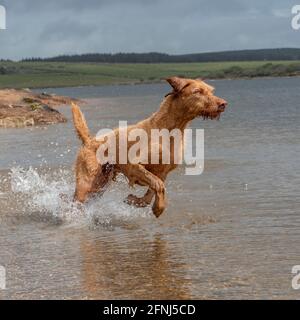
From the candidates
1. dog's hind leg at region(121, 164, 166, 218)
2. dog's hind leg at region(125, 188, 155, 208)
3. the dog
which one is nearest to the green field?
the dog

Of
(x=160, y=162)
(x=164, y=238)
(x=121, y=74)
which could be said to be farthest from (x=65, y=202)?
(x=121, y=74)

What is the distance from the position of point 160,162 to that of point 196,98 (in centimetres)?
99

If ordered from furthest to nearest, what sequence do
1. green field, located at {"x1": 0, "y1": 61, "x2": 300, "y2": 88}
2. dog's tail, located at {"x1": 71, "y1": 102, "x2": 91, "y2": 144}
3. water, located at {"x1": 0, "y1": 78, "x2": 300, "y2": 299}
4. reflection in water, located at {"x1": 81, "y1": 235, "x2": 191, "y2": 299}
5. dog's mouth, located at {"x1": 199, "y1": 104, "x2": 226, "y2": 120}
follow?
green field, located at {"x1": 0, "y1": 61, "x2": 300, "y2": 88} → dog's tail, located at {"x1": 71, "y1": 102, "x2": 91, "y2": 144} → dog's mouth, located at {"x1": 199, "y1": 104, "x2": 226, "y2": 120} → water, located at {"x1": 0, "y1": 78, "x2": 300, "y2": 299} → reflection in water, located at {"x1": 81, "y1": 235, "x2": 191, "y2": 299}

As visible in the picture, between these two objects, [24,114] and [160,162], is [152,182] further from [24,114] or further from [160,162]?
[24,114]

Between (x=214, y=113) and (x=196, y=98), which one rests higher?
(x=196, y=98)

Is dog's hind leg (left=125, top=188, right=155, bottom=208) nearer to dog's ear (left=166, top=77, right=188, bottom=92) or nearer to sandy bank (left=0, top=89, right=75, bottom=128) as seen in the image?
dog's ear (left=166, top=77, right=188, bottom=92)

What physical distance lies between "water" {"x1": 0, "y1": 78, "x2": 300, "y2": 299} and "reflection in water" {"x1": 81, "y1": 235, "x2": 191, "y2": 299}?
0.01 m

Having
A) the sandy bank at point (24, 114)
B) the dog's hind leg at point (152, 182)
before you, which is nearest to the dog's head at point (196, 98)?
the dog's hind leg at point (152, 182)

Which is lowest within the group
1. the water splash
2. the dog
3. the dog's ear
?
the water splash

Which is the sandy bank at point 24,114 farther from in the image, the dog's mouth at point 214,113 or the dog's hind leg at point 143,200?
the dog's mouth at point 214,113

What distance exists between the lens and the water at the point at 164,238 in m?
7.68

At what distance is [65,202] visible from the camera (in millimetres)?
11602

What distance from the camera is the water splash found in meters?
11.2
